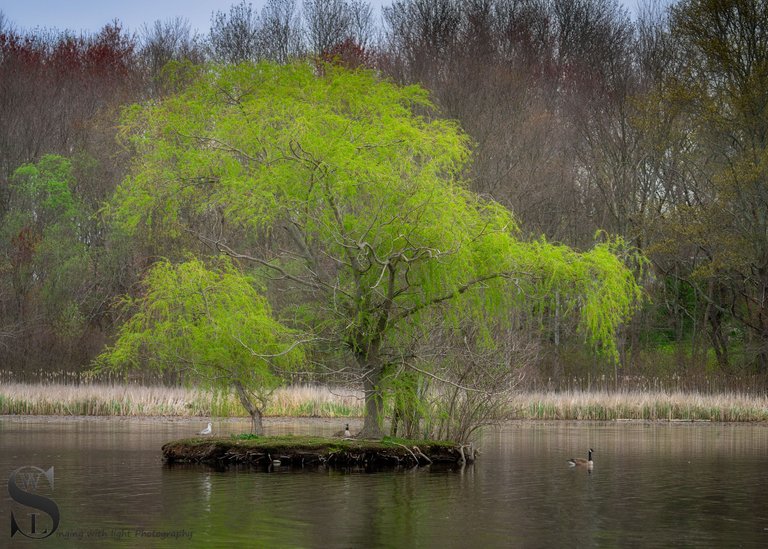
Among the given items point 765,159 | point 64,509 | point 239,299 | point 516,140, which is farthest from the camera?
point 516,140

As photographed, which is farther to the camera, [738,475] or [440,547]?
[738,475]

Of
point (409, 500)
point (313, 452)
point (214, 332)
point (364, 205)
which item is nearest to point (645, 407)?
point (364, 205)

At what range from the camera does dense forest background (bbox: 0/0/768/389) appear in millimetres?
44469

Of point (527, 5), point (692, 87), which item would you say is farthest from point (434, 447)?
point (527, 5)

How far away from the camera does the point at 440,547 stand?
15.2 meters

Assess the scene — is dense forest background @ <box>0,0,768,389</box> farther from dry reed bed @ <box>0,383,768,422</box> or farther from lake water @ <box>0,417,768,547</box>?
lake water @ <box>0,417,768,547</box>

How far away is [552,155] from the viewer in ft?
164

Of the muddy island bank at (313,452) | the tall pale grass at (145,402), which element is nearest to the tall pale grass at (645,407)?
the tall pale grass at (145,402)

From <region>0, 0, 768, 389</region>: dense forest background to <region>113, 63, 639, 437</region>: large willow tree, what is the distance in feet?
51.0

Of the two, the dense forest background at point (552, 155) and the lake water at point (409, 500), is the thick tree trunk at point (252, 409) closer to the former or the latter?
the lake water at point (409, 500)

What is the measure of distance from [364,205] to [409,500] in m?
8.32

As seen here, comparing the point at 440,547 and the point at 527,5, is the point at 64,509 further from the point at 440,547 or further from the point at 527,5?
the point at 527,5

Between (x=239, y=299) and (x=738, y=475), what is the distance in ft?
36.4

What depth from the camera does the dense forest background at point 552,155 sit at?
4447 centimetres
